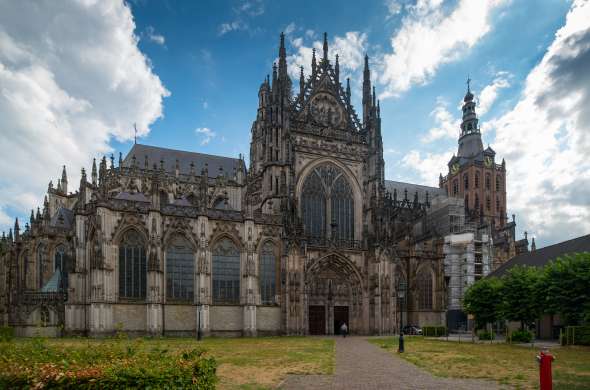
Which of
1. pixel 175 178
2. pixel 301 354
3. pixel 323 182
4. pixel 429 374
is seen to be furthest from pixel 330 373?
pixel 175 178

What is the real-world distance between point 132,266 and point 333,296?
61.4 ft

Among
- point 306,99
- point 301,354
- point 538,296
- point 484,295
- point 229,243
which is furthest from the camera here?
point 306,99

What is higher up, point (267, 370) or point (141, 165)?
point (141, 165)

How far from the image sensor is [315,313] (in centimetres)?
4316

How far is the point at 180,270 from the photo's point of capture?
124 ft

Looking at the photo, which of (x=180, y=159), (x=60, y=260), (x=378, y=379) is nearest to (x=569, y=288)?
(x=378, y=379)

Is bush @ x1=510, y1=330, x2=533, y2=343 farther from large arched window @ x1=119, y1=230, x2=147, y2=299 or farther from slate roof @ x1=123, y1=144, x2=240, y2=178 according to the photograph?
slate roof @ x1=123, y1=144, x2=240, y2=178

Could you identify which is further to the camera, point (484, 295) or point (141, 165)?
point (141, 165)

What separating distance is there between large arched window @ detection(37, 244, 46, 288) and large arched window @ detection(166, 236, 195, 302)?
14.7 metres

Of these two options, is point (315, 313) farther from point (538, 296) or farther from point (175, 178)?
point (175, 178)

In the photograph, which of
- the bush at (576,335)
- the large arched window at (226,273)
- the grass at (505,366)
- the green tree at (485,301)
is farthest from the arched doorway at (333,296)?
the bush at (576,335)

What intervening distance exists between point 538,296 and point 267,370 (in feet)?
73.8

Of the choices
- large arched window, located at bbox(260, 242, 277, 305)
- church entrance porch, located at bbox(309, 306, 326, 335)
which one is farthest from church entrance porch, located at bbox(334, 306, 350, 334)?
large arched window, located at bbox(260, 242, 277, 305)

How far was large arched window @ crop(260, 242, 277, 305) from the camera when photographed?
4012cm
